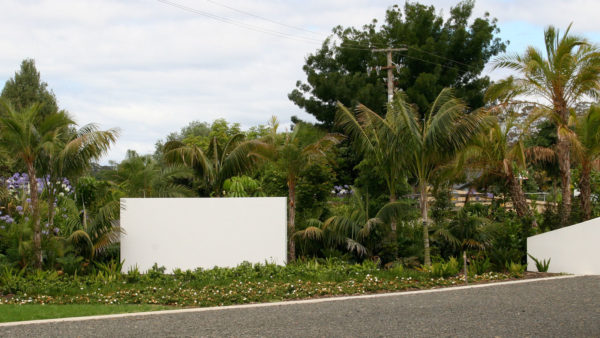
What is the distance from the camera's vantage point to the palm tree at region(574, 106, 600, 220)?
13852 mm

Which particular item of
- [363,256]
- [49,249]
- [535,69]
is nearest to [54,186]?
[49,249]

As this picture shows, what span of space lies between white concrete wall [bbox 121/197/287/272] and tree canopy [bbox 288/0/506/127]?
1567 centimetres

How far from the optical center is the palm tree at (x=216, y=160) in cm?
1504

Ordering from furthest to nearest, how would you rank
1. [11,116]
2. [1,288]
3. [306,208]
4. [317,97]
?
[317,97] < [306,208] < [11,116] < [1,288]

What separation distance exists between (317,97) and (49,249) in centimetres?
2126

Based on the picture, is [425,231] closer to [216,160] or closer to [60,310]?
[216,160]

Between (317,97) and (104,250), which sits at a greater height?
(317,97)

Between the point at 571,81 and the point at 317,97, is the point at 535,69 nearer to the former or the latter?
the point at 571,81

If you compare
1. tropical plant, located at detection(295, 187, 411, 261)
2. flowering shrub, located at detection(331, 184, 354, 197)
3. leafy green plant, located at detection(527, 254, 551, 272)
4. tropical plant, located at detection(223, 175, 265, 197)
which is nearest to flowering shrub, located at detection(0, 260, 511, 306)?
tropical plant, located at detection(295, 187, 411, 261)

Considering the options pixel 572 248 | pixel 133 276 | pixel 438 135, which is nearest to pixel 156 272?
pixel 133 276

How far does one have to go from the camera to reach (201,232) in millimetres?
12766

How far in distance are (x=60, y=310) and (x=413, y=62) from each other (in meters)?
23.8

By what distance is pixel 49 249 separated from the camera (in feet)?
39.1

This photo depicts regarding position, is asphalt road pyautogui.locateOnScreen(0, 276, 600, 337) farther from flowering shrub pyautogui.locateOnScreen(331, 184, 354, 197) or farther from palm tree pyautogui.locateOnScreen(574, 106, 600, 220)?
flowering shrub pyautogui.locateOnScreen(331, 184, 354, 197)
